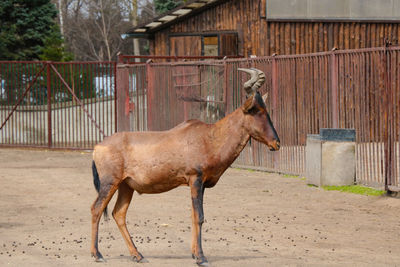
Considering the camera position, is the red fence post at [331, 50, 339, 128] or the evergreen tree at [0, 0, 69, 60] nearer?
the red fence post at [331, 50, 339, 128]

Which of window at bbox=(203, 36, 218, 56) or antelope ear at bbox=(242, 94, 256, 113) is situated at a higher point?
window at bbox=(203, 36, 218, 56)

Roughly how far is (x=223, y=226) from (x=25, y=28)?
27.3 metres

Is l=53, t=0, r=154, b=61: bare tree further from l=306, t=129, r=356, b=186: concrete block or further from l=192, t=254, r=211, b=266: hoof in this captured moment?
l=192, t=254, r=211, b=266: hoof

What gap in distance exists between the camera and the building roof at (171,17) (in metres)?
24.7

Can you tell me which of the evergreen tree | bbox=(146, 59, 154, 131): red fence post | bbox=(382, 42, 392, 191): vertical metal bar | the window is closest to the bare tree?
the evergreen tree

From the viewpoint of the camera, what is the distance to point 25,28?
117 feet

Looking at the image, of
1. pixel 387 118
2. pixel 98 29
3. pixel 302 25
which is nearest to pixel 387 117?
pixel 387 118

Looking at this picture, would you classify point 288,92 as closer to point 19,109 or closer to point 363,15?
point 363,15

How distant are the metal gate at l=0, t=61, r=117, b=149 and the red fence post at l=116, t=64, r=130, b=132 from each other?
32.8 inches

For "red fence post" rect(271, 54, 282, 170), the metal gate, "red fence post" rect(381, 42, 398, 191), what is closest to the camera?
"red fence post" rect(381, 42, 398, 191)

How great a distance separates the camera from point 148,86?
Result: 67.3ft

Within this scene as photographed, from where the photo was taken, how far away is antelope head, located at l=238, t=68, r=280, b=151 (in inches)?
312

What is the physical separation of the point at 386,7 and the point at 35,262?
59.9 feet

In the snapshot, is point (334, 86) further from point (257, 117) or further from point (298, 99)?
point (257, 117)
